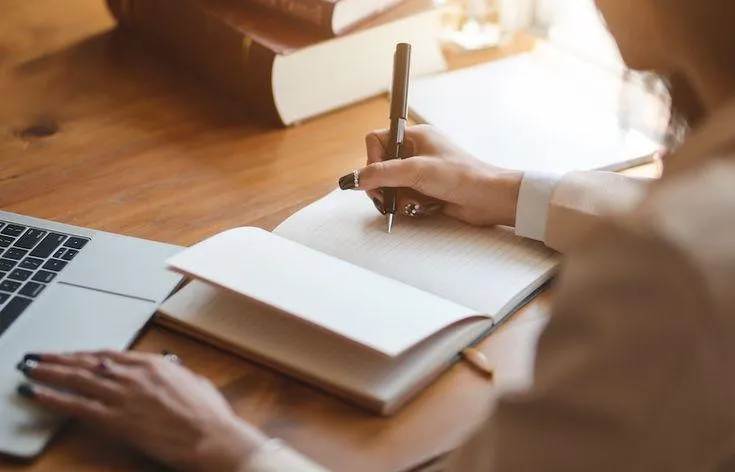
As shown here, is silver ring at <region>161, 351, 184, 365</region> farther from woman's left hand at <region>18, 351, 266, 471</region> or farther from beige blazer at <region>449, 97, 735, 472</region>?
beige blazer at <region>449, 97, 735, 472</region>

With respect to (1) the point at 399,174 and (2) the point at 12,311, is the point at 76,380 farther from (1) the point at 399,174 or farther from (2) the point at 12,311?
(1) the point at 399,174

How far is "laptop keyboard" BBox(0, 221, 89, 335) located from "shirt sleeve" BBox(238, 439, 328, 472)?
0.29 m

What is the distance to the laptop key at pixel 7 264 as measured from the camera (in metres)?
0.95

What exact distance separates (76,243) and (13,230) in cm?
7

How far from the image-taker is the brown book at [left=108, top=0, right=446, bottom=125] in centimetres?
125

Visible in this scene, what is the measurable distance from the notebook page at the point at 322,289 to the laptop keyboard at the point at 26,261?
146 mm

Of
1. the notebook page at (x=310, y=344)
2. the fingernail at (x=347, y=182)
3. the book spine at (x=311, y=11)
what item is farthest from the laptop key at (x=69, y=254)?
the book spine at (x=311, y=11)

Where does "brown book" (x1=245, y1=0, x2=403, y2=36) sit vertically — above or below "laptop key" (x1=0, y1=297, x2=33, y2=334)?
above

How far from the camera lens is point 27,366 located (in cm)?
82

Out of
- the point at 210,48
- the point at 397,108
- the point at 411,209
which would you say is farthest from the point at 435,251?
the point at 210,48

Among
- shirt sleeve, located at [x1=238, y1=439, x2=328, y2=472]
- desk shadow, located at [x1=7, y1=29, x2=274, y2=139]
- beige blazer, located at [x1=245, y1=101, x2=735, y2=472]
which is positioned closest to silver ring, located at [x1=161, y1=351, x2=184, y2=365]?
shirt sleeve, located at [x1=238, y1=439, x2=328, y2=472]

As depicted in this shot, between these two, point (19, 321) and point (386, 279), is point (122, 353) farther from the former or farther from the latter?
point (386, 279)

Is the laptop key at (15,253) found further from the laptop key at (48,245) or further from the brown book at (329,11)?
the brown book at (329,11)

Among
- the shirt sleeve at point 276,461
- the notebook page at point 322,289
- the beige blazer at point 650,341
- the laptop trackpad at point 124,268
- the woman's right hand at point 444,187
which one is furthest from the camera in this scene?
the woman's right hand at point 444,187
